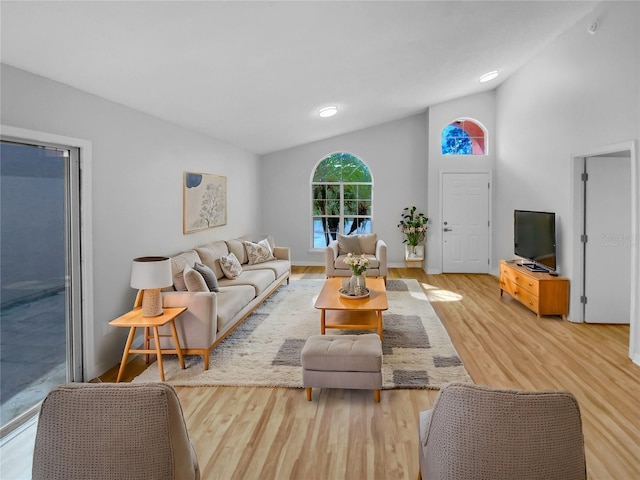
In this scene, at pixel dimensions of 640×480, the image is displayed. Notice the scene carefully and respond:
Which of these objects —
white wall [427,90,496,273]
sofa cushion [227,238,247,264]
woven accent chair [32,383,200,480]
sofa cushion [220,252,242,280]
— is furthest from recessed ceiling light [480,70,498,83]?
woven accent chair [32,383,200,480]

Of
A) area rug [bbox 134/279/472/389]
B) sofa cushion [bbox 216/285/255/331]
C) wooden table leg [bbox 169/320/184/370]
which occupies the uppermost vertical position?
sofa cushion [bbox 216/285/255/331]

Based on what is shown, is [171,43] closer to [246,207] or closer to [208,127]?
[208,127]

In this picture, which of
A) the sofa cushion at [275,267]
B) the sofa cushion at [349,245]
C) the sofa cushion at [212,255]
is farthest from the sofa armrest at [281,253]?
the sofa cushion at [212,255]

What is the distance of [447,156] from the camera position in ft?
27.6

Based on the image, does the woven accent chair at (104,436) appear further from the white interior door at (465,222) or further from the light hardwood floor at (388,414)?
the white interior door at (465,222)

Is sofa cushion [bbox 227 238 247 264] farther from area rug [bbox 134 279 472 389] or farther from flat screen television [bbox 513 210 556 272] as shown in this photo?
flat screen television [bbox 513 210 556 272]

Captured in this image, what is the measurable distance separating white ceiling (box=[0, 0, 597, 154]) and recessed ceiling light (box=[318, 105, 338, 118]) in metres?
0.12

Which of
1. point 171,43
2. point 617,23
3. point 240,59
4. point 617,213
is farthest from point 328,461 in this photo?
point 617,23

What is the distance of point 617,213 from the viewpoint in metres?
4.95

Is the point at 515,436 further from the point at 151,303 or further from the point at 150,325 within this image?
the point at 151,303

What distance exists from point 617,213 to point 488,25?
2515 millimetres

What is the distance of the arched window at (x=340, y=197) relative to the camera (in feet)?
30.6

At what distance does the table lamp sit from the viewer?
3459mm

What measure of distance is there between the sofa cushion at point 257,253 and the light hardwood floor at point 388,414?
3.05 meters
